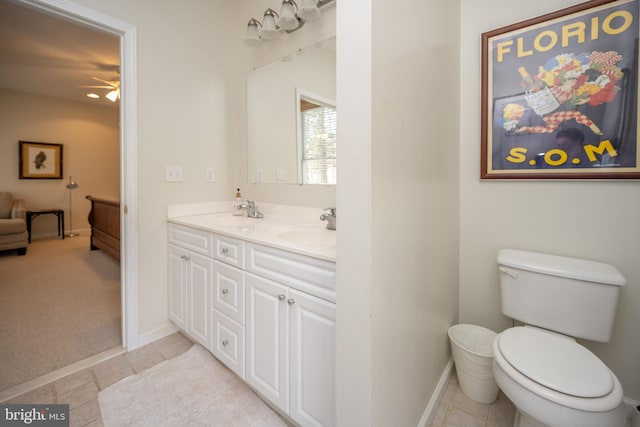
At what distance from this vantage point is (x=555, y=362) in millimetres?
1009

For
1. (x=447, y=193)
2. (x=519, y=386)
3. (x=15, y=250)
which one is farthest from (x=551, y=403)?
(x=15, y=250)

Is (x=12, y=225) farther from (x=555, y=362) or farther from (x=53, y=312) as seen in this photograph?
(x=555, y=362)

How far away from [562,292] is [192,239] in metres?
1.99

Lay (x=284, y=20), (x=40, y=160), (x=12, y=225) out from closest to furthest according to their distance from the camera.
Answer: (x=284, y=20) → (x=12, y=225) → (x=40, y=160)

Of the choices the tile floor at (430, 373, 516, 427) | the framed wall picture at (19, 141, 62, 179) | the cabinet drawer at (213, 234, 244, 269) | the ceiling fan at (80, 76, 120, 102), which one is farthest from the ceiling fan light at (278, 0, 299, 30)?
the framed wall picture at (19, 141, 62, 179)

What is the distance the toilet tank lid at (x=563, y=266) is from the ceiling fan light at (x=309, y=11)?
5.84ft

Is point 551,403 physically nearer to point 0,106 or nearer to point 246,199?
point 246,199

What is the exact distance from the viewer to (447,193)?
1.47 m

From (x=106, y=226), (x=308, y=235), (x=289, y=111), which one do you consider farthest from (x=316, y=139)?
(x=106, y=226)

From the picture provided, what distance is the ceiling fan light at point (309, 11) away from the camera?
1692mm

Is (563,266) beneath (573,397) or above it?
above

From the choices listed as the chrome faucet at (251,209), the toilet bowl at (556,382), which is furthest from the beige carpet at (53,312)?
the toilet bowl at (556,382)

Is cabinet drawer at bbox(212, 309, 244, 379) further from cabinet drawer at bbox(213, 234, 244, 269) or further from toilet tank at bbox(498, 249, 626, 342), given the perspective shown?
toilet tank at bbox(498, 249, 626, 342)

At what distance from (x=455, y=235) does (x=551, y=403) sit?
888 millimetres
